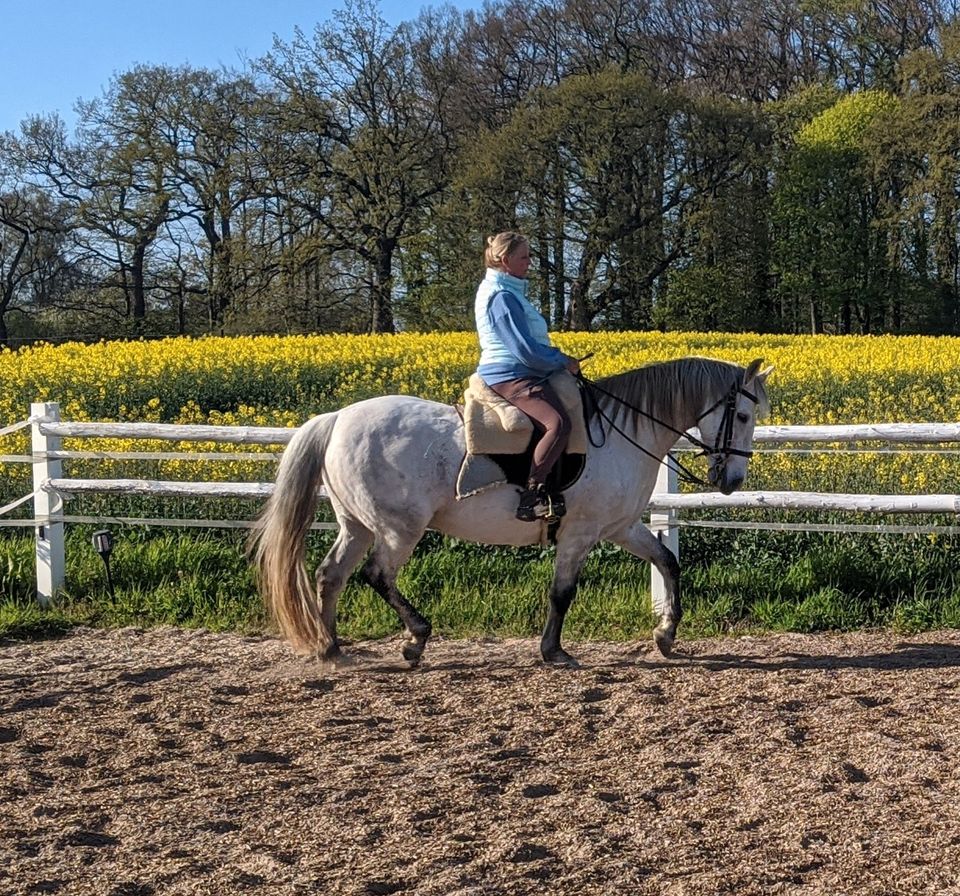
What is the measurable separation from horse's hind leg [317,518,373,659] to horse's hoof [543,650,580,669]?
1.17 m

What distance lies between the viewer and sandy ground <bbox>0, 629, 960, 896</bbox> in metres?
3.76

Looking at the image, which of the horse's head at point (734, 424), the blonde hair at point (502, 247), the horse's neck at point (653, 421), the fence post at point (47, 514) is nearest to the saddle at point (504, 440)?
the horse's neck at point (653, 421)

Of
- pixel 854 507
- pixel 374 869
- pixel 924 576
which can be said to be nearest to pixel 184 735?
pixel 374 869

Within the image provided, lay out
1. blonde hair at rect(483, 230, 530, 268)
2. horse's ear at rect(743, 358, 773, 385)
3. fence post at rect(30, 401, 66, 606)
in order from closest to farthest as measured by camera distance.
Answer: blonde hair at rect(483, 230, 530, 268) → horse's ear at rect(743, 358, 773, 385) → fence post at rect(30, 401, 66, 606)

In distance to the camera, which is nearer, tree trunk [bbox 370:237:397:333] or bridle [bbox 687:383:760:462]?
bridle [bbox 687:383:760:462]

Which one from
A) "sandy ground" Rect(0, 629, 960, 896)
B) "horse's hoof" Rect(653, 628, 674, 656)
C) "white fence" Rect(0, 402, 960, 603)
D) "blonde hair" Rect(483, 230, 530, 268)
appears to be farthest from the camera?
"white fence" Rect(0, 402, 960, 603)

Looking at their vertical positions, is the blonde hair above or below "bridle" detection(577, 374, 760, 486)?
above

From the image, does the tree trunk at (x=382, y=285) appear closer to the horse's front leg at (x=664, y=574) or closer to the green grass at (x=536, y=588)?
the green grass at (x=536, y=588)

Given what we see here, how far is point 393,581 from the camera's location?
6621mm

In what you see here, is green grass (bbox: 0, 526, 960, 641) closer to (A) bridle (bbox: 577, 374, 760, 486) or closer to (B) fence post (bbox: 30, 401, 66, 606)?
(B) fence post (bbox: 30, 401, 66, 606)

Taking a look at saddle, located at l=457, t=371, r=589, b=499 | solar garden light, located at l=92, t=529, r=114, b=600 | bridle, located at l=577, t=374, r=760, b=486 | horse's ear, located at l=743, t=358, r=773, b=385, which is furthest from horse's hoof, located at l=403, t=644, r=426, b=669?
solar garden light, located at l=92, t=529, r=114, b=600

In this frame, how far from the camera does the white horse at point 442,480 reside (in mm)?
6422

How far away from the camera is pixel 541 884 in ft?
11.9

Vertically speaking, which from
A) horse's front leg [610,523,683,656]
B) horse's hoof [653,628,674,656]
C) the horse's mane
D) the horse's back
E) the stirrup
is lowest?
horse's hoof [653,628,674,656]
